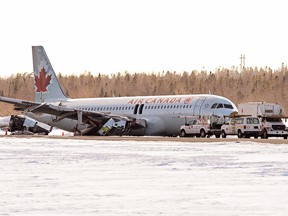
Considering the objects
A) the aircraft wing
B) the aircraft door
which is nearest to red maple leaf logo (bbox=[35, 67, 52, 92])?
the aircraft wing

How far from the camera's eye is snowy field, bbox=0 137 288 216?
48.7 ft

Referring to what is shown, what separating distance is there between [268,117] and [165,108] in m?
9.23

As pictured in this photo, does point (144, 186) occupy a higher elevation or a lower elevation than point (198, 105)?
lower

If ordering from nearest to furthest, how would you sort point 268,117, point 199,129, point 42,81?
point 268,117
point 199,129
point 42,81

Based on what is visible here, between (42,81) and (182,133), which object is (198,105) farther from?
(42,81)

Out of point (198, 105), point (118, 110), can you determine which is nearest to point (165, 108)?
point (198, 105)

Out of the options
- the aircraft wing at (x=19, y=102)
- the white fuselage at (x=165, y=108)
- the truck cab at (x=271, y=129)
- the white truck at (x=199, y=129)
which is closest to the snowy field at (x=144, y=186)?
the truck cab at (x=271, y=129)

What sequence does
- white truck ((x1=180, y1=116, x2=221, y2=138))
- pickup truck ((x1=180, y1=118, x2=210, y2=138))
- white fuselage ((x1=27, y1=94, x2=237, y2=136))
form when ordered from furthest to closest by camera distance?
white fuselage ((x1=27, y1=94, x2=237, y2=136)) < pickup truck ((x1=180, y1=118, x2=210, y2=138)) < white truck ((x1=180, y1=116, x2=221, y2=138))

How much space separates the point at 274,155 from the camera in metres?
32.6

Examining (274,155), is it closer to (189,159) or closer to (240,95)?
(189,159)

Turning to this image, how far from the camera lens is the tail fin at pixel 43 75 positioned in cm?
7744

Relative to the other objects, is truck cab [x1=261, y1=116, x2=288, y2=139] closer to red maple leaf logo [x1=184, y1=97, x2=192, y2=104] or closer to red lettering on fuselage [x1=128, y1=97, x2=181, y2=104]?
red maple leaf logo [x1=184, y1=97, x2=192, y2=104]

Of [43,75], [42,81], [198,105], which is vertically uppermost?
[43,75]

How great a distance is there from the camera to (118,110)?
6831 cm
